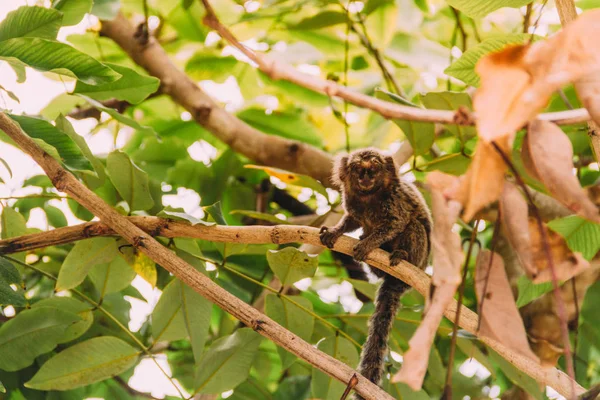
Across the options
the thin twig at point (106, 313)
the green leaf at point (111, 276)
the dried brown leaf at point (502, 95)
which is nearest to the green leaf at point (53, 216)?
the thin twig at point (106, 313)

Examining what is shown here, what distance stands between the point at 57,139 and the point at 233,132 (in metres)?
1.24

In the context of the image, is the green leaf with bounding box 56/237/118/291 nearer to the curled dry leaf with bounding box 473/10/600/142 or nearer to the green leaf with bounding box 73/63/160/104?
the green leaf with bounding box 73/63/160/104

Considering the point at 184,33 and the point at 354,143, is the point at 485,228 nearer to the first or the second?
the point at 354,143

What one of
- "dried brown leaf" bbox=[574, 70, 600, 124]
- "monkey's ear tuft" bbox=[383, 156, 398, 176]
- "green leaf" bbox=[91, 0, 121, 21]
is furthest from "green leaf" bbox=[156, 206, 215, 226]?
"monkey's ear tuft" bbox=[383, 156, 398, 176]

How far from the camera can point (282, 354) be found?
2.02 meters

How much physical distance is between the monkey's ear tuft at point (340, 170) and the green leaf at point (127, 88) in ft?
3.16

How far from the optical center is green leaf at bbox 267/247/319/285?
186 centimetres

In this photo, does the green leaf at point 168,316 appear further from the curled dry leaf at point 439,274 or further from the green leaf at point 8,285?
the curled dry leaf at point 439,274

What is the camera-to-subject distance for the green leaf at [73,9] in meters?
1.85

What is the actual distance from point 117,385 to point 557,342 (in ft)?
5.60

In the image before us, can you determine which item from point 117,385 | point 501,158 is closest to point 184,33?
point 117,385

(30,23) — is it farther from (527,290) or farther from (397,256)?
(527,290)

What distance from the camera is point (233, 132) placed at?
9.34 ft

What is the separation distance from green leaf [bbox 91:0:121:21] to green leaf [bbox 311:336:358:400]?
3.93ft
